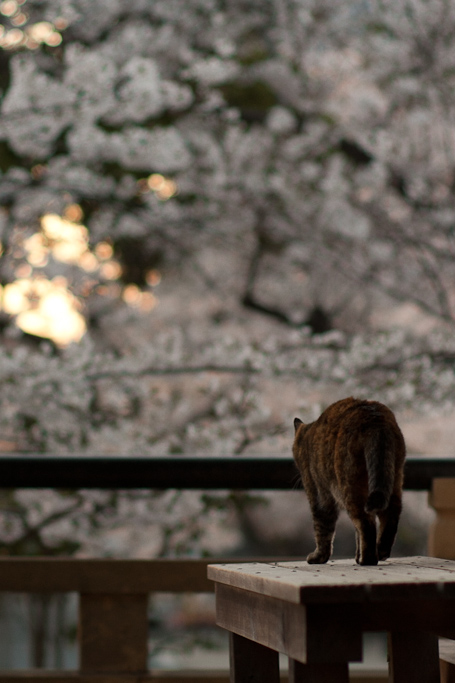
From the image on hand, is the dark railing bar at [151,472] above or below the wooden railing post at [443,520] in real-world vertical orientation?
above

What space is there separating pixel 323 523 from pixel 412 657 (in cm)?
34

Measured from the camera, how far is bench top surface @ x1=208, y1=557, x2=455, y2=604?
132cm

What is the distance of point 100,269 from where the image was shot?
7.14m

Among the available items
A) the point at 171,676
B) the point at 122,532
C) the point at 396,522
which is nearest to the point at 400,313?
the point at 122,532

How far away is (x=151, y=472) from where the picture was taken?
96.0 inches

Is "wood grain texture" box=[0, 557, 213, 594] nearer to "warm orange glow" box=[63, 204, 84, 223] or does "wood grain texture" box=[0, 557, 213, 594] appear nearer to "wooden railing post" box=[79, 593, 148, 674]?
"wooden railing post" box=[79, 593, 148, 674]

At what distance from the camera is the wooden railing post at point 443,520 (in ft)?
8.20

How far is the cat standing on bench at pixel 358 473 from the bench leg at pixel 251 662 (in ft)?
0.77

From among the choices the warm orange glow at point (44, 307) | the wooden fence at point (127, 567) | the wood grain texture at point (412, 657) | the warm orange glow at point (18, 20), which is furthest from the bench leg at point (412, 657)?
the warm orange glow at point (18, 20)

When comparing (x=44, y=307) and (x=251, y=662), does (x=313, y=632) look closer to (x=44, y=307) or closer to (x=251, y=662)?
(x=251, y=662)

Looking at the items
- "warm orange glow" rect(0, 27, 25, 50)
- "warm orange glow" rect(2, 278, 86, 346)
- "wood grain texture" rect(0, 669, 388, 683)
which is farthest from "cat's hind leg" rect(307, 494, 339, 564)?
"warm orange glow" rect(0, 27, 25, 50)

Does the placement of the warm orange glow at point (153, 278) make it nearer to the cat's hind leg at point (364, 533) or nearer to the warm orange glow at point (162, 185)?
the warm orange glow at point (162, 185)

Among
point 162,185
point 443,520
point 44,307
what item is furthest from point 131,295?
point 443,520

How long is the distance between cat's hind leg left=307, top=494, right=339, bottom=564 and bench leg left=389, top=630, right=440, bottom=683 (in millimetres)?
260
